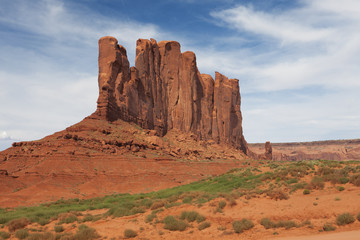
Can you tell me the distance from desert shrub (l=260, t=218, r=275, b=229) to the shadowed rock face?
4435 centimetres

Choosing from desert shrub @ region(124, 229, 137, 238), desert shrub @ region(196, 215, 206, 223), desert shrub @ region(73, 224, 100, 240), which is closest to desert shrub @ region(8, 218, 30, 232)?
desert shrub @ region(73, 224, 100, 240)

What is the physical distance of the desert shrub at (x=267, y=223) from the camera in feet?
44.0

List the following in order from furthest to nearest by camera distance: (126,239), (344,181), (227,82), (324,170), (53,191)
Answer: (227,82) < (53,191) < (324,170) < (344,181) < (126,239)

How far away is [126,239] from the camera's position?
47.0 ft

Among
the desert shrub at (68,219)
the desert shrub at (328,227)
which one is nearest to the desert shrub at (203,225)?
→ the desert shrub at (328,227)

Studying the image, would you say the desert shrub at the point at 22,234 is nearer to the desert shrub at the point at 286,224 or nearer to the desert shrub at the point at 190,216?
the desert shrub at the point at 190,216

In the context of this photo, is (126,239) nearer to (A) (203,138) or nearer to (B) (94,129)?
(B) (94,129)

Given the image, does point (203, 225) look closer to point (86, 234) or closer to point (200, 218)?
point (200, 218)

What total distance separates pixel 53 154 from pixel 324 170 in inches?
1400

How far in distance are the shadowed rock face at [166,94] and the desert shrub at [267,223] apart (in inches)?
1746

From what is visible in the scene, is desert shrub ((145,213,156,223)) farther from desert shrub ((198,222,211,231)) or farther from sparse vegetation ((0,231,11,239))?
sparse vegetation ((0,231,11,239))

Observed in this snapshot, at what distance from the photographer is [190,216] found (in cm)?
1578

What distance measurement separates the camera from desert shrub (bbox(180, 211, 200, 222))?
1568 centimetres

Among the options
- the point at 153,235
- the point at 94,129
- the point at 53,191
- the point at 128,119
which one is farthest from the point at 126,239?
the point at 128,119
